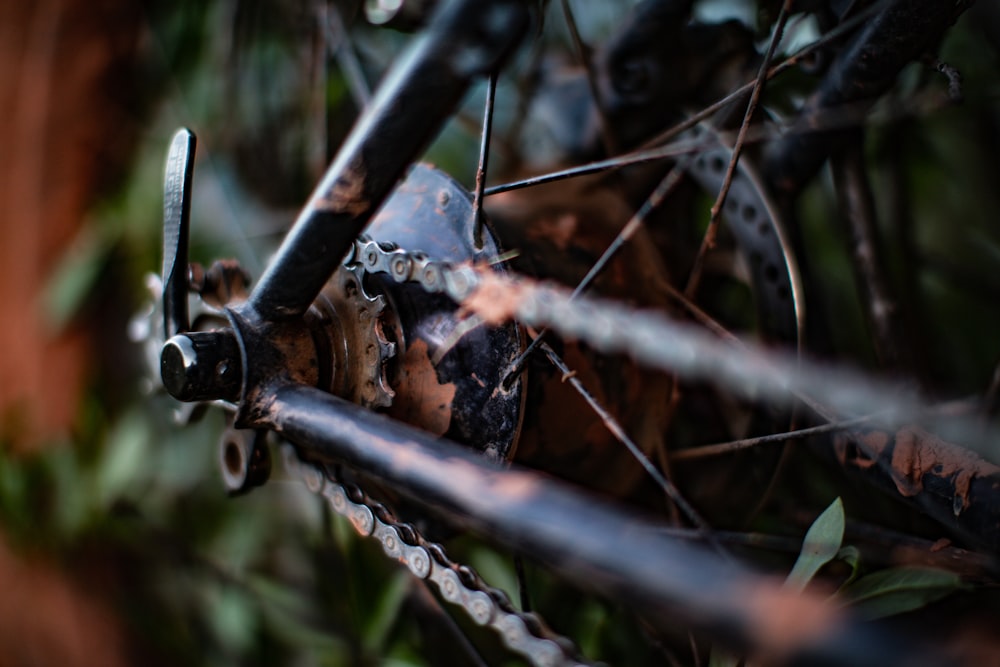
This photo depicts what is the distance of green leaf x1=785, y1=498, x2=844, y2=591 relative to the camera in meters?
0.50

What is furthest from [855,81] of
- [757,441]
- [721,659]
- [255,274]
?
[255,274]

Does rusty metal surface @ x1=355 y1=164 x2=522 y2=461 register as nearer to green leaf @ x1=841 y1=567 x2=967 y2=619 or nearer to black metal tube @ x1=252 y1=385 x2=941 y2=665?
black metal tube @ x1=252 y1=385 x2=941 y2=665

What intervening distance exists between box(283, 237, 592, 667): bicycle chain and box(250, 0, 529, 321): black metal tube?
5 centimetres

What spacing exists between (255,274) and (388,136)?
28.6 inches

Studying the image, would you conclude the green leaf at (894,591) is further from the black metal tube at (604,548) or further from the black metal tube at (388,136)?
the black metal tube at (388,136)

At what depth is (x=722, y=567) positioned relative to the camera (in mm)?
326

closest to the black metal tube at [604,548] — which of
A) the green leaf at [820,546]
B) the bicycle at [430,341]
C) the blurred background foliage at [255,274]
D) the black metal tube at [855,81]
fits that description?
the bicycle at [430,341]

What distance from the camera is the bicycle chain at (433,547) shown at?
452mm

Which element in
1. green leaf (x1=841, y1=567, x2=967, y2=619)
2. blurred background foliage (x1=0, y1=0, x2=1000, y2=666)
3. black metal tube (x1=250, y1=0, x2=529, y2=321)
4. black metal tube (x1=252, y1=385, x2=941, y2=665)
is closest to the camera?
black metal tube (x1=252, y1=385, x2=941, y2=665)

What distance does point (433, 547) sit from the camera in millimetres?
547

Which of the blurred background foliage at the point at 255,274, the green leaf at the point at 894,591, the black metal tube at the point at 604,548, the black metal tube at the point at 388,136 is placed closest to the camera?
the black metal tube at the point at 604,548

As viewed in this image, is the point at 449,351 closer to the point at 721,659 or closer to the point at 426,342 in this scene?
the point at 426,342

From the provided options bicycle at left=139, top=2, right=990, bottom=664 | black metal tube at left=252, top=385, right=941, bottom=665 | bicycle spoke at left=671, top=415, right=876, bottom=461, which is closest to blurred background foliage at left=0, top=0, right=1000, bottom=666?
bicycle spoke at left=671, top=415, right=876, bottom=461

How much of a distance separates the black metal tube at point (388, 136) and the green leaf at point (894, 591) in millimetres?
410
